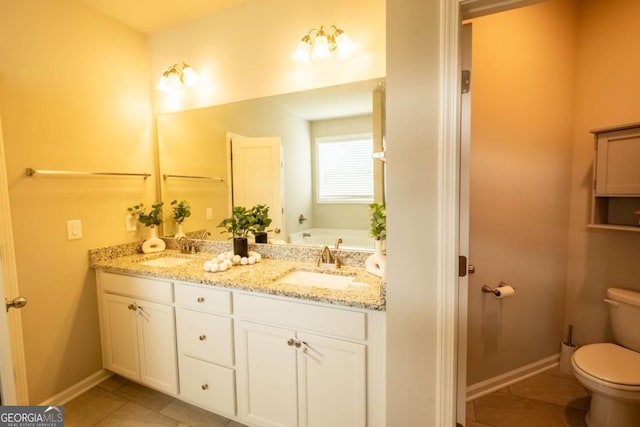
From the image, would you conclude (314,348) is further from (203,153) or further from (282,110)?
(203,153)

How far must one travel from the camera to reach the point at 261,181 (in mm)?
2129

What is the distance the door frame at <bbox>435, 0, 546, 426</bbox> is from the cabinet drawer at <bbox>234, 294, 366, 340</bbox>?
1.14 ft

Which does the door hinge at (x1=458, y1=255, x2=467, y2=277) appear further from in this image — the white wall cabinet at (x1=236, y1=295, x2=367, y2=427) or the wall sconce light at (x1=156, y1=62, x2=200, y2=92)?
the wall sconce light at (x1=156, y1=62, x2=200, y2=92)

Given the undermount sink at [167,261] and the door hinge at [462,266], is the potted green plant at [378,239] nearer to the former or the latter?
the door hinge at [462,266]

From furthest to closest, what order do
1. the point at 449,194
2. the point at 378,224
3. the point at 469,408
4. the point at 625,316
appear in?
the point at 469,408 → the point at 625,316 → the point at 378,224 → the point at 449,194

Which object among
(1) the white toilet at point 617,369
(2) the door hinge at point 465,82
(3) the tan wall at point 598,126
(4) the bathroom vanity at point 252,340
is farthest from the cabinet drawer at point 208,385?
(3) the tan wall at point 598,126

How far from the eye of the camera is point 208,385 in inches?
64.9

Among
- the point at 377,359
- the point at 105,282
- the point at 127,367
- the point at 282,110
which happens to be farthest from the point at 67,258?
the point at 377,359

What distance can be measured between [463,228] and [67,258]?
2383mm

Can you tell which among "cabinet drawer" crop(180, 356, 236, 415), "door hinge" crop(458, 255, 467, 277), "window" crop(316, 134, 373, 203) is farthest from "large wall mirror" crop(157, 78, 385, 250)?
"cabinet drawer" crop(180, 356, 236, 415)

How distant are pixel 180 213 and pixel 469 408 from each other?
253 cm

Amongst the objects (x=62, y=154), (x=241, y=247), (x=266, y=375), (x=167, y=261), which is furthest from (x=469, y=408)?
(x=62, y=154)

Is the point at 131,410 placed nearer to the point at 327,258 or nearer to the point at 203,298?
the point at 203,298

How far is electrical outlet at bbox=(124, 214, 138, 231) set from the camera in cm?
226
